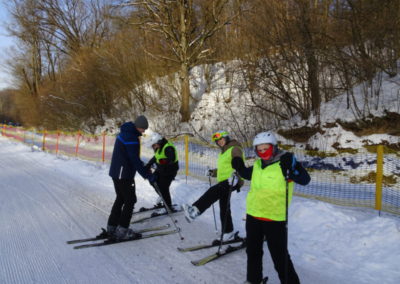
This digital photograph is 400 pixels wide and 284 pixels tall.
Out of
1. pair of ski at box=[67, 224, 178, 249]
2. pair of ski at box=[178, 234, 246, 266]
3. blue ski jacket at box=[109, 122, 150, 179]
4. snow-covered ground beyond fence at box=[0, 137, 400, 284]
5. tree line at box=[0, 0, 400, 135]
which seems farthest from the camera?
tree line at box=[0, 0, 400, 135]

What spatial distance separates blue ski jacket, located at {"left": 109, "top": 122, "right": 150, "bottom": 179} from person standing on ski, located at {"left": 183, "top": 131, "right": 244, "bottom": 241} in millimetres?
1080

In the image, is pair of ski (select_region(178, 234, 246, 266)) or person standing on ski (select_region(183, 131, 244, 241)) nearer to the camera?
pair of ski (select_region(178, 234, 246, 266))

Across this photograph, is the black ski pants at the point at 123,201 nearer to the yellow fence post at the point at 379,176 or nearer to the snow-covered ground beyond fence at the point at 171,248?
the snow-covered ground beyond fence at the point at 171,248

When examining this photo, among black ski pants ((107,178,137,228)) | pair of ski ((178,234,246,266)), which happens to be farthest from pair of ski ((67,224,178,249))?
pair of ski ((178,234,246,266))

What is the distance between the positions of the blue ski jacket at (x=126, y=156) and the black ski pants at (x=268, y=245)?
2.21m

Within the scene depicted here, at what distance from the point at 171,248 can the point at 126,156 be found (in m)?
1.61

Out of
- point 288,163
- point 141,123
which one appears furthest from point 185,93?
point 288,163


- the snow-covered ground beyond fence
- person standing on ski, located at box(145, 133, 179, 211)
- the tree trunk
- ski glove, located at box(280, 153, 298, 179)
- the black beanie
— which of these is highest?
the tree trunk

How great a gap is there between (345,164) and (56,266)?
6684mm

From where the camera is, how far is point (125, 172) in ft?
15.9

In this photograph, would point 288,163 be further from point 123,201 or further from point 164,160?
point 164,160

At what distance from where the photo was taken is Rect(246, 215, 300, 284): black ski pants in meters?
3.13

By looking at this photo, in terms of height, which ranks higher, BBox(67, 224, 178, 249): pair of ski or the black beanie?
the black beanie

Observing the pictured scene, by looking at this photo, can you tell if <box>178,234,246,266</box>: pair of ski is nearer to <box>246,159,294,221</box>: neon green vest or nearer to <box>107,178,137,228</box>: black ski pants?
<box>107,178,137,228</box>: black ski pants
